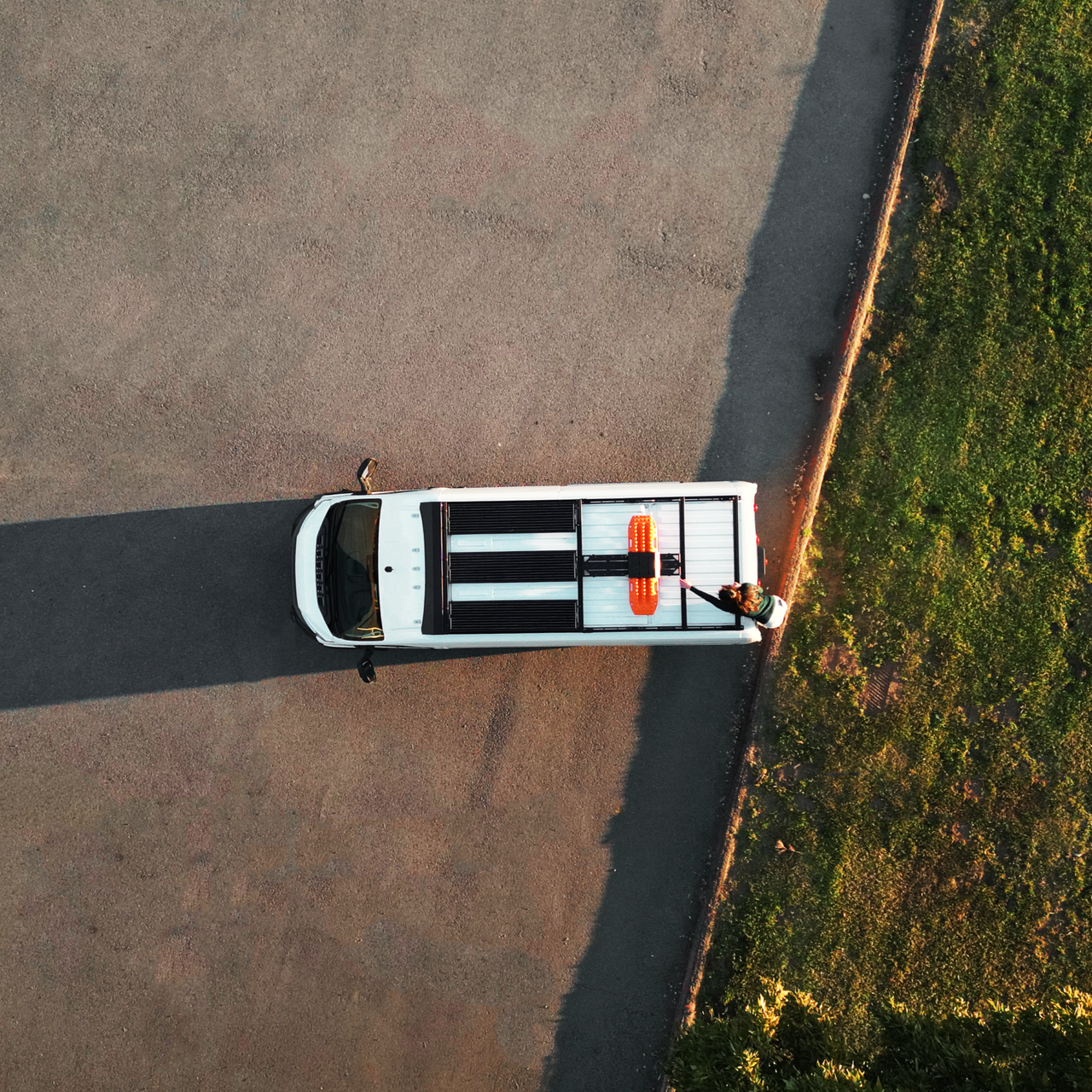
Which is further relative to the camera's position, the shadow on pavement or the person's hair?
the shadow on pavement

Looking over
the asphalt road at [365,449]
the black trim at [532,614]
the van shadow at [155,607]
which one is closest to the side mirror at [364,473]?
the asphalt road at [365,449]

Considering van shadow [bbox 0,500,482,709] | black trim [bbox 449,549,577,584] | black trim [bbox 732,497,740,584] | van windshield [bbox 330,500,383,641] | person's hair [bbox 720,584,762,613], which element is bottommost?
van shadow [bbox 0,500,482,709]

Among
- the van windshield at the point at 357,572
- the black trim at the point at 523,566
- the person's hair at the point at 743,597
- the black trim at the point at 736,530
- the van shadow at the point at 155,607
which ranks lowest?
the van shadow at the point at 155,607

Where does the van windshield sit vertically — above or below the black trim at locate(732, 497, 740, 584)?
below

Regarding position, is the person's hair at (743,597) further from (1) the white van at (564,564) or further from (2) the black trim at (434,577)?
(2) the black trim at (434,577)

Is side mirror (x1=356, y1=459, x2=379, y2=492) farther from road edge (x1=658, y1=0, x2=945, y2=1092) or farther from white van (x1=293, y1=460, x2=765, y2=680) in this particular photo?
road edge (x1=658, y1=0, x2=945, y2=1092)


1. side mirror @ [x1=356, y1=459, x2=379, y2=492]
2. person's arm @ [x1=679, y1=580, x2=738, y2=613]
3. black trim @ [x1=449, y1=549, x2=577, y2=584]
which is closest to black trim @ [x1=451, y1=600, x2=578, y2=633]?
black trim @ [x1=449, y1=549, x2=577, y2=584]
